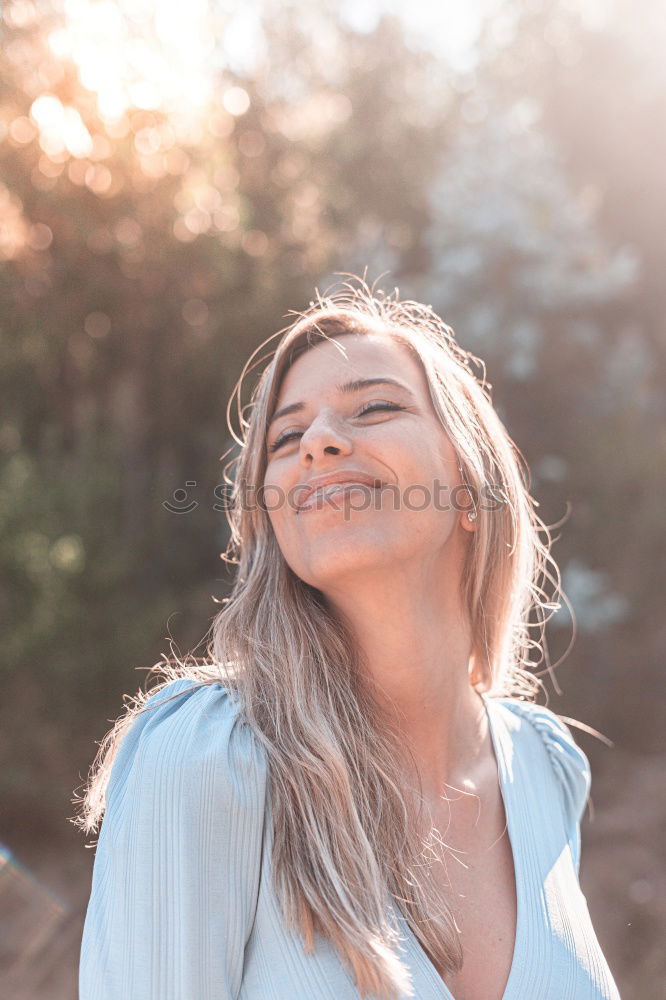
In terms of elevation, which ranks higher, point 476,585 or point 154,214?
point 154,214

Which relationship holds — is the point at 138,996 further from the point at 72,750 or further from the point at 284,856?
the point at 72,750

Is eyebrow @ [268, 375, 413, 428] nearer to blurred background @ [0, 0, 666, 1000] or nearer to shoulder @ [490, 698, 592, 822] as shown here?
shoulder @ [490, 698, 592, 822]

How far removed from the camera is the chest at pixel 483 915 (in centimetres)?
137

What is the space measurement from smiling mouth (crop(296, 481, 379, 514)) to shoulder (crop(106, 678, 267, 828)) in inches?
16.4

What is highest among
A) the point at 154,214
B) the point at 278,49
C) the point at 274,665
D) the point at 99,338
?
the point at 278,49

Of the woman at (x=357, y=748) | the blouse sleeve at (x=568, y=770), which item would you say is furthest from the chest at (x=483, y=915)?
the blouse sleeve at (x=568, y=770)

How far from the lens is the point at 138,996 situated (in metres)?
1.15

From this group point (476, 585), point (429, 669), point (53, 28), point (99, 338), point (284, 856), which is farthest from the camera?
point (99, 338)

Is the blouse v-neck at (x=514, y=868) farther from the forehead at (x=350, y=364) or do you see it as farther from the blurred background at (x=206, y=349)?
the blurred background at (x=206, y=349)

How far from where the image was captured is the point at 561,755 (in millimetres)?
1934

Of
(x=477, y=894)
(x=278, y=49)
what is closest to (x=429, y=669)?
(x=477, y=894)

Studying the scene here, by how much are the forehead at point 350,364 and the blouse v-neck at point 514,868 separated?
31.8 inches

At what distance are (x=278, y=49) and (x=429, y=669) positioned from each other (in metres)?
6.66

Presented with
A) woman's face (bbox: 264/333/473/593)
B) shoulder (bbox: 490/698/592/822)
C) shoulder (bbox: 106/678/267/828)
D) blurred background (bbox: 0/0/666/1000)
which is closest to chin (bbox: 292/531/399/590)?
woman's face (bbox: 264/333/473/593)
